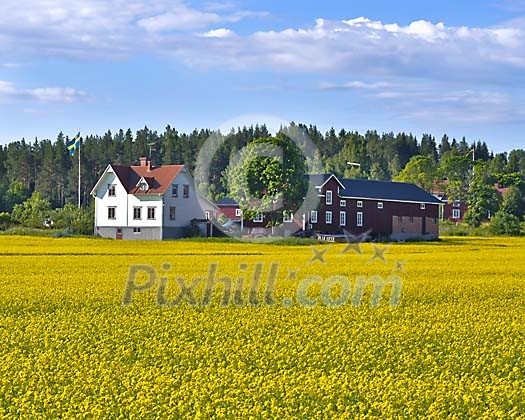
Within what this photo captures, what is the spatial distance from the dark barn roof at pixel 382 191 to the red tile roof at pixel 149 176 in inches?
724

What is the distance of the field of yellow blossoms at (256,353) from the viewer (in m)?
12.5

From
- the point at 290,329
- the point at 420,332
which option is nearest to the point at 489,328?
the point at 420,332

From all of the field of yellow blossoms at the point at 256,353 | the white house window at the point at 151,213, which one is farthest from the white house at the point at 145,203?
the field of yellow blossoms at the point at 256,353

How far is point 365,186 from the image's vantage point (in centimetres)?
10062

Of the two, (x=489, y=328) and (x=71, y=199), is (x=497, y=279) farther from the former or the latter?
(x=71, y=199)

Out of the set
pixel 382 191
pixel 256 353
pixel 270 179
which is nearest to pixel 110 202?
pixel 270 179

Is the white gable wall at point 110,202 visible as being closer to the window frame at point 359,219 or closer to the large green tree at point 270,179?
the large green tree at point 270,179

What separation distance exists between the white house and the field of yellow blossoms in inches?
2167

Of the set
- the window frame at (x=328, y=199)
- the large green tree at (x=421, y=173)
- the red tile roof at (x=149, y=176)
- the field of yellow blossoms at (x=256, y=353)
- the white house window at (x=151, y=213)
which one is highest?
the large green tree at (x=421, y=173)

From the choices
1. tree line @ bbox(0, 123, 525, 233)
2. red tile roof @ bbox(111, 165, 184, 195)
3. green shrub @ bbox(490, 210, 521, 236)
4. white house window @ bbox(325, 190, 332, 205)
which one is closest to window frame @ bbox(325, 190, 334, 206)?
white house window @ bbox(325, 190, 332, 205)

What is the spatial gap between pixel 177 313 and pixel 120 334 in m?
3.62

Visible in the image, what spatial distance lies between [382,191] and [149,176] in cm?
2665

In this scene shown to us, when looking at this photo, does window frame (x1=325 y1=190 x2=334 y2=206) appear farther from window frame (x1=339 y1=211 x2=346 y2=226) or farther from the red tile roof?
the red tile roof

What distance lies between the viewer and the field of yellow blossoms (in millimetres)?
12477
